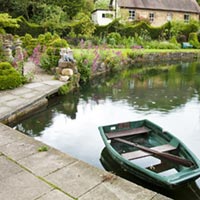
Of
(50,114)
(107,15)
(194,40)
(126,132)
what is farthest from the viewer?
(107,15)

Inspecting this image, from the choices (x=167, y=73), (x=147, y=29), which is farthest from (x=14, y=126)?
(x=147, y=29)

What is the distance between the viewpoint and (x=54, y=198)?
260 cm

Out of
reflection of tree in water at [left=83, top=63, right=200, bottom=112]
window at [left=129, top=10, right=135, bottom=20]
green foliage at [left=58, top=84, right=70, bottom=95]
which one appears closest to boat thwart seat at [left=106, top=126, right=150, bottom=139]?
reflection of tree in water at [left=83, top=63, right=200, bottom=112]

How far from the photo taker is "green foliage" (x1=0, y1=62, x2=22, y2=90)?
291 inches

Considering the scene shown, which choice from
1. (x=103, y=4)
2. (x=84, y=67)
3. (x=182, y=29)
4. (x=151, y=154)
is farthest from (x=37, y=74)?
(x=103, y=4)

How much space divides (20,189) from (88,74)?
8216 mm

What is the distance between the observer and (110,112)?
708 cm

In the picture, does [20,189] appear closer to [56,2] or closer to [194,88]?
[194,88]

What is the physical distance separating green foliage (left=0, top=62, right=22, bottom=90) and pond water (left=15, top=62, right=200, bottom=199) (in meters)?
1.19

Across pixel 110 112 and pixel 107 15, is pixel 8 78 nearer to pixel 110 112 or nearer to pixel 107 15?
pixel 110 112

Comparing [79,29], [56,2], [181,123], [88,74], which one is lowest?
[181,123]

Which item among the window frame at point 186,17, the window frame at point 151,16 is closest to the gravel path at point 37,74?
the window frame at point 151,16

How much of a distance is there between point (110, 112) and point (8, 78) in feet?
10.1

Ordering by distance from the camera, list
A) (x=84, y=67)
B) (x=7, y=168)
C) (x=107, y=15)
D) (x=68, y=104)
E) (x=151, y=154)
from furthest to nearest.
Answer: (x=107, y=15)
(x=84, y=67)
(x=68, y=104)
(x=151, y=154)
(x=7, y=168)
